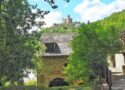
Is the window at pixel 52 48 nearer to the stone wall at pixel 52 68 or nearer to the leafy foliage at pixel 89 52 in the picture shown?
the stone wall at pixel 52 68

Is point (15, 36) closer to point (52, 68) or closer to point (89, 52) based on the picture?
point (89, 52)

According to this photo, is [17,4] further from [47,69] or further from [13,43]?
[47,69]

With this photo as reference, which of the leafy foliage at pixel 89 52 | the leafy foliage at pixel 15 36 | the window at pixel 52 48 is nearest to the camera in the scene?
the leafy foliage at pixel 15 36

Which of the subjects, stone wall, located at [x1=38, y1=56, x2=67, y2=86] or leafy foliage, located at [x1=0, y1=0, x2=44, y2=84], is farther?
stone wall, located at [x1=38, y1=56, x2=67, y2=86]

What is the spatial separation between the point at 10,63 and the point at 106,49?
3291 centimetres

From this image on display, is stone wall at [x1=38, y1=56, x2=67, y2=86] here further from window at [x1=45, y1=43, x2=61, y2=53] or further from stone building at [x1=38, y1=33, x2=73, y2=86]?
window at [x1=45, y1=43, x2=61, y2=53]

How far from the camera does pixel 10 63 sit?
1284 inches

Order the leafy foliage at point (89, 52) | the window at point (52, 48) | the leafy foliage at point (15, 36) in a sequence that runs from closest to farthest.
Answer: the leafy foliage at point (15, 36) < the leafy foliage at point (89, 52) < the window at point (52, 48)

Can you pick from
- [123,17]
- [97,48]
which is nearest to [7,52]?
[97,48]

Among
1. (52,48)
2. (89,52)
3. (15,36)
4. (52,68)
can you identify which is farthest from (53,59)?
(15,36)

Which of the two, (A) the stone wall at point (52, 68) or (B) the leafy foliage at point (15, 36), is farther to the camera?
(A) the stone wall at point (52, 68)

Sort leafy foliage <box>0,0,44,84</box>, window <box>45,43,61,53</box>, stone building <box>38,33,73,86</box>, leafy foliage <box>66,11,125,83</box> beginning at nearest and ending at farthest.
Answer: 1. leafy foliage <box>0,0,44,84</box>
2. leafy foliage <box>66,11,125,83</box>
3. stone building <box>38,33,73,86</box>
4. window <box>45,43,61,53</box>

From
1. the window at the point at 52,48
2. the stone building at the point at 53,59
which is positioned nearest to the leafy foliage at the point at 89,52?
the stone building at the point at 53,59

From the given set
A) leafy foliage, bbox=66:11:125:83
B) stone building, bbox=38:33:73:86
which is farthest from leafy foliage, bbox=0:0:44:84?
stone building, bbox=38:33:73:86
